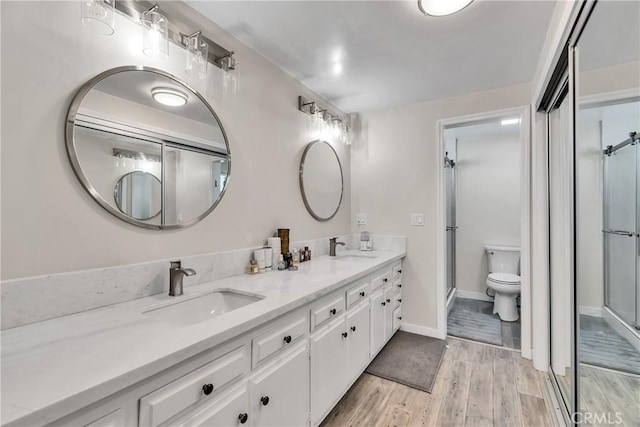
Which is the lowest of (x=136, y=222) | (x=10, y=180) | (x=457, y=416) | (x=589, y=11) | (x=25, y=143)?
(x=457, y=416)

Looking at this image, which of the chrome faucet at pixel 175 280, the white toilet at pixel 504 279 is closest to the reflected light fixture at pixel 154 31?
the chrome faucet at pixel 175 280

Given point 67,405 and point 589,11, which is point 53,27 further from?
point 589,11

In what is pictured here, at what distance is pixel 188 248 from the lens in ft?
5.09

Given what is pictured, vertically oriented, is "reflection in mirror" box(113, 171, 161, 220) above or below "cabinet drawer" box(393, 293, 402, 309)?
above

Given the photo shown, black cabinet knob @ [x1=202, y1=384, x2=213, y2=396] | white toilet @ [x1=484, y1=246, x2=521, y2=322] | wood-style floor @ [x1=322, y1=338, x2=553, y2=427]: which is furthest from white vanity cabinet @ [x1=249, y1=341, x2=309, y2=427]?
white toilet @ [x1=484, y1=246, x2=521, y2=322]

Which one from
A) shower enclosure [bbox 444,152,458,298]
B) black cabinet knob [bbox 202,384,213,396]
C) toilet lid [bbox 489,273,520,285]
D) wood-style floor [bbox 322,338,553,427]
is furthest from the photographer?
shower enclosure [bbox 444,152,458,298]

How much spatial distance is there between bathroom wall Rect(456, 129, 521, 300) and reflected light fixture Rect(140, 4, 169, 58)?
3.89 meters

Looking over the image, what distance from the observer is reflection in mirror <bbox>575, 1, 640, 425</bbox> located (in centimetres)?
102

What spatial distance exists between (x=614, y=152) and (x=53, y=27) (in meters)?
2.23

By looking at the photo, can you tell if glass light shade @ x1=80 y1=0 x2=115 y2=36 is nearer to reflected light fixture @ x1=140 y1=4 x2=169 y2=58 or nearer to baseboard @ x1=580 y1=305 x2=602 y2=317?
reflected light fixture @ x1=140 y1=4 x2=169 y2=58

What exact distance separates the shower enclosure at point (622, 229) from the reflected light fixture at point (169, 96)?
6.28ft

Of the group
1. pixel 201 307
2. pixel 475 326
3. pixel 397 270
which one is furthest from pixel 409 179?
pixel 201 307

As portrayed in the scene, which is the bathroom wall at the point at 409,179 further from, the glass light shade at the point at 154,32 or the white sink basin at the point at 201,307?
the glass light shade at the point at 154,32

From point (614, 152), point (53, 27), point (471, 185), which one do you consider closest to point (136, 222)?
point (53, 27)
